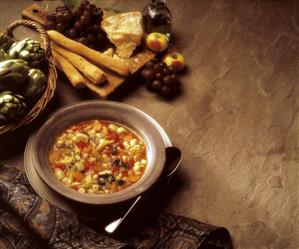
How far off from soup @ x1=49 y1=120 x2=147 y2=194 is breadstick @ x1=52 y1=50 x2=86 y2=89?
1.00ft

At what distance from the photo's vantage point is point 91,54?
2553 mm

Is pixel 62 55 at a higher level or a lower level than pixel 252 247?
higher

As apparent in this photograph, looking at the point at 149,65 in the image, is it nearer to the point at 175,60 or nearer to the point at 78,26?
the point at 175,60

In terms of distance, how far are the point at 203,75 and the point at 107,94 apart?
56 centimetres

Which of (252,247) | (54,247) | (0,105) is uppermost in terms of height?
(0,105)

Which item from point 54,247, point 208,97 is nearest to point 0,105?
point 54,247

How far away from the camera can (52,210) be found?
6.05 feet

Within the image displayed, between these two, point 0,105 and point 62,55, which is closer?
point 0,105

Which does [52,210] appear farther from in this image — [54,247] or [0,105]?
[0,105]

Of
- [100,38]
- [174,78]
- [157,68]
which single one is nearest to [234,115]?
[174,78]

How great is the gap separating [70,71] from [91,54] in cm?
16

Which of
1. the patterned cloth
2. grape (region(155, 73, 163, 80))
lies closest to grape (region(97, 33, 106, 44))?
grape (region(155, 73, 163, 80))

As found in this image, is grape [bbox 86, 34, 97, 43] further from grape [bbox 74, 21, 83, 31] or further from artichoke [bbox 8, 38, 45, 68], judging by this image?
artichoke [bbox 8, 38, 45, 68]

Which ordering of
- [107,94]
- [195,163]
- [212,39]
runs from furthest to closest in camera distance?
[212,39] < [107,94] < [195,163]
